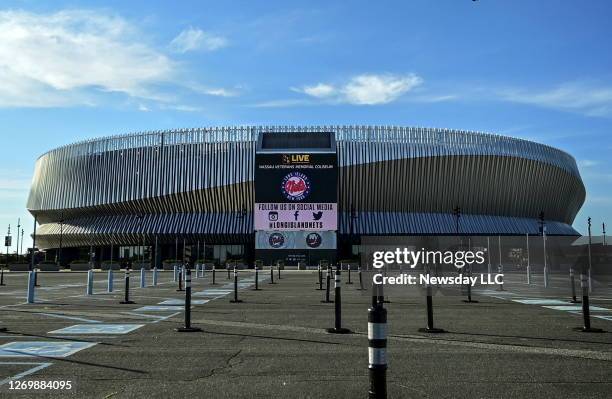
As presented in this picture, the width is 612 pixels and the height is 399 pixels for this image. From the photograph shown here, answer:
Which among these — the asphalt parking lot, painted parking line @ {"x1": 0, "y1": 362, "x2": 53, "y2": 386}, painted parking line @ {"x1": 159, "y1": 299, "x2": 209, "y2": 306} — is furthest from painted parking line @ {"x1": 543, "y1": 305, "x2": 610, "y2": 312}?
painted parking line @ {"x1": 0, "y1": 362, "x2": 53, "y2": 386}

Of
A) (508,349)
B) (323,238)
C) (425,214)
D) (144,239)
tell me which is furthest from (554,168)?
(508,349)

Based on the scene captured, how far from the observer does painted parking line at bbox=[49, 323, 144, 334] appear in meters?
11.9

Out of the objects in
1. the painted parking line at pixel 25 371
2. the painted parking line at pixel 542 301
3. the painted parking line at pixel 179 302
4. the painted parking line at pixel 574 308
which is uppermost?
the painted parking line at pixel 574 308

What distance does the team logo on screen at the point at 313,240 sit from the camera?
254ft

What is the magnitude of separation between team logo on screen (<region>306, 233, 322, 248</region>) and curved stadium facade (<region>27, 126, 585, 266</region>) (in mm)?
12535

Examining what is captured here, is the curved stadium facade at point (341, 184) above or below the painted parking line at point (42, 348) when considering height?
above

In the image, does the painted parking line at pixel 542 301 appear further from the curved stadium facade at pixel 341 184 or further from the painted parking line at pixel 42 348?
the curved stadium facade at pixel 341 184

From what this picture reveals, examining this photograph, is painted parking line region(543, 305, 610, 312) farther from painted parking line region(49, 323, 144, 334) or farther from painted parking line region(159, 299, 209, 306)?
painted parking line region(49, 323, 144, 334)

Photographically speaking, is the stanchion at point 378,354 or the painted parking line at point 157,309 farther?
the painted parking line at point 157,309

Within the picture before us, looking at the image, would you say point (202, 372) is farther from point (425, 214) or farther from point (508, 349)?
point (425, 214)

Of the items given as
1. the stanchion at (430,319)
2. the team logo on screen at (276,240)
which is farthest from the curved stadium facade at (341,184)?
the stanchion at (430,319)

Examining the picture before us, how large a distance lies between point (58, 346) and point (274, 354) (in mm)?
3708

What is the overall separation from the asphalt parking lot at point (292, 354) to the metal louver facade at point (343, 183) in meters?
73.9

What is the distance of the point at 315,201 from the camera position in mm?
75125
